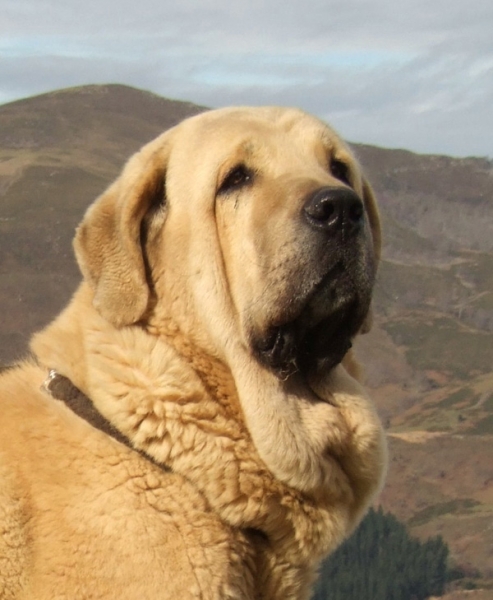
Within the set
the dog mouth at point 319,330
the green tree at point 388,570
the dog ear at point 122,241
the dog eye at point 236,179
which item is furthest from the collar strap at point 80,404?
the green tree at point 388,570

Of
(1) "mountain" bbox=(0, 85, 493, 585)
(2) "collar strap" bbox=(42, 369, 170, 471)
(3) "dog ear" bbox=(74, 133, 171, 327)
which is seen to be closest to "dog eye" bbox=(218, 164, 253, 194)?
(3) "dog ear" bbox=(74, 133, 171, 327)

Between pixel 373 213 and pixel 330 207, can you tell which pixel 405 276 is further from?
pixel 330 207

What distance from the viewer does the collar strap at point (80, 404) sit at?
4.48m

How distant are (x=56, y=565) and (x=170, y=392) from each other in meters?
0.89

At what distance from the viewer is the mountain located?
71.9 meters

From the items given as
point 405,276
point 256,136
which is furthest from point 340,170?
point 405,276

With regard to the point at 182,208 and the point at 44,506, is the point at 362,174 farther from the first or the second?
the point at 44,506

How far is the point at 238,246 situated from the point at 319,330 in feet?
1.80

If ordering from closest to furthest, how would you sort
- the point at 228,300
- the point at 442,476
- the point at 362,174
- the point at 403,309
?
1. the point at 228,300
2. the point at 362,174
3. the point at 442,476
4. the point at 403,309

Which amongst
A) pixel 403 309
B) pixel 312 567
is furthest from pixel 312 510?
pixel 403 309

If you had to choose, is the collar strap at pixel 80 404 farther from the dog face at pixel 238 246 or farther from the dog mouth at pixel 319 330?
the dog mouth at pixel 319 330

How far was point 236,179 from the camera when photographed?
16.1 feet

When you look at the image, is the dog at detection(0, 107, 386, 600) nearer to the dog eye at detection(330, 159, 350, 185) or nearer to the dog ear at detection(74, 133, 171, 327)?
the dog ear at detection(74, 133, 171, 327)

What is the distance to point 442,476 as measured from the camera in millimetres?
72125
